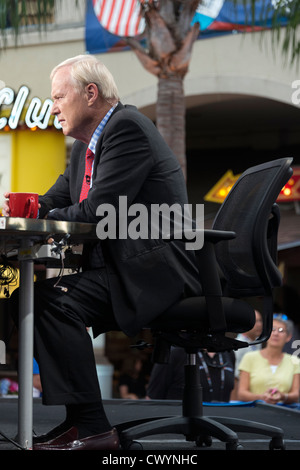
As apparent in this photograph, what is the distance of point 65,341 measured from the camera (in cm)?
318

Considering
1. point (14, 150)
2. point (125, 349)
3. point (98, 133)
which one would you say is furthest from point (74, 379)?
point (14, 150)

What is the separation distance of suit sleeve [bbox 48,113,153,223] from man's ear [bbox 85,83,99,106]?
6.2 inches

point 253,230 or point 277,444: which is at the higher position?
point 253,230

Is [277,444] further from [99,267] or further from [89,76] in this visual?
[89,76]

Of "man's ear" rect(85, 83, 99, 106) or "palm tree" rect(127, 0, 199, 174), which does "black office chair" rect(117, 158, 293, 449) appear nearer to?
"man's ear" rect(85, 83, 99, 106)

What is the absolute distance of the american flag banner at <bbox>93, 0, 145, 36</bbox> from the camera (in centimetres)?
1245

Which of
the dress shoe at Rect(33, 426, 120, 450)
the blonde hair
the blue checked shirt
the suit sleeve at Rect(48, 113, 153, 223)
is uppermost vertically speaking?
the blonde hair

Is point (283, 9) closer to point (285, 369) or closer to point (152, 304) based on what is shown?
point (285, 369)

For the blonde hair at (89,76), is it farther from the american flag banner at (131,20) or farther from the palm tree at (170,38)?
the american flag banner at (131,20)

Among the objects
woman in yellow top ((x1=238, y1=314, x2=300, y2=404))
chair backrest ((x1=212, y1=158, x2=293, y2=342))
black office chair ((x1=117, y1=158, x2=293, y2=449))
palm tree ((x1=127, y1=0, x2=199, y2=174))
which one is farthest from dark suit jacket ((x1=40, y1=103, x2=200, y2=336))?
palm tree ((x1=127, y1=0, x2=199, y2=174))

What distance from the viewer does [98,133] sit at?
362 centimetres

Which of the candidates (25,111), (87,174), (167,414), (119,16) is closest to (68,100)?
(87,174)

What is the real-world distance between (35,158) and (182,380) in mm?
9152
